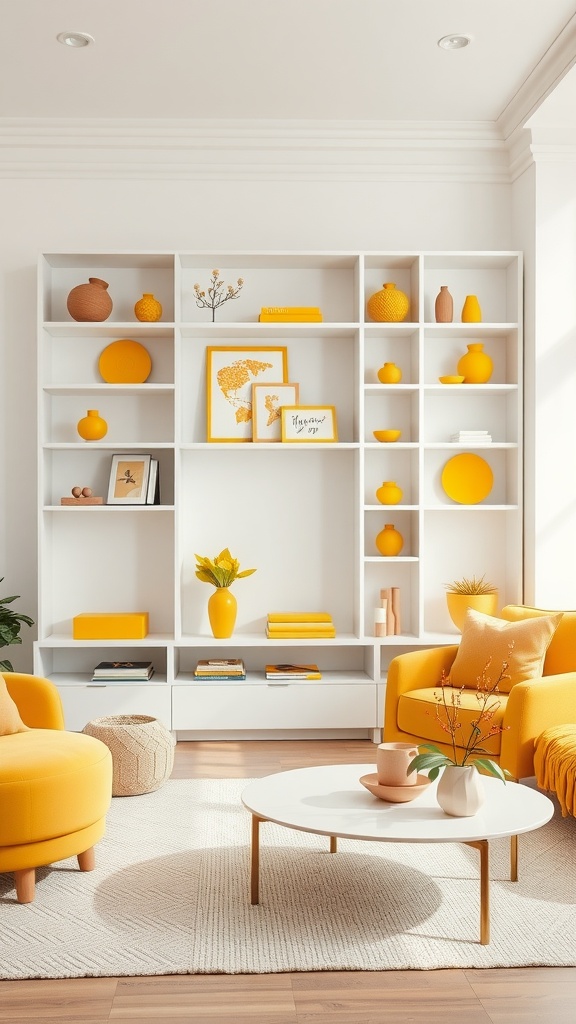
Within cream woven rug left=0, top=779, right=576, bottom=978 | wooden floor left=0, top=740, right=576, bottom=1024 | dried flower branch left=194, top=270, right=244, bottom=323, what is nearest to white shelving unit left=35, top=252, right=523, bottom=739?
dried flower branch left=194, top=270, right=244, bottom=323

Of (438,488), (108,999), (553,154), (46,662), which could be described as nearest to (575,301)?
(553,154)

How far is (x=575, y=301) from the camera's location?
15.4ft

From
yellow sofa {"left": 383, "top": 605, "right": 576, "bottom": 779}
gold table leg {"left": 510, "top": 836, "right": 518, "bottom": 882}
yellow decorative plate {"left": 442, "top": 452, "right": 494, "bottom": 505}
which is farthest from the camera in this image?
yellow decorative plate {"left": 442, "top": 452, "right": 494, "bottom": 505}

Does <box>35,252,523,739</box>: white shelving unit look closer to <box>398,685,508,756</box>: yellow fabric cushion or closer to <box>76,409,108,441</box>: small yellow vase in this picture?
<box>76,409,108,441</box>: small yellow vase

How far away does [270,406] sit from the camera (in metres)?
4.85

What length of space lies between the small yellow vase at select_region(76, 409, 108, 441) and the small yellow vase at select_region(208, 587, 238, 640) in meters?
1.00

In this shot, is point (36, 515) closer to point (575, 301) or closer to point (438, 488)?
point (438, 488)

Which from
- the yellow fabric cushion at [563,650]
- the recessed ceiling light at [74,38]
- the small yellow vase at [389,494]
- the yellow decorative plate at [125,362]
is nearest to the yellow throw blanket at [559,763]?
the yellow fabric cushion at [563,650]

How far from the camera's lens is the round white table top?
7.86 ft

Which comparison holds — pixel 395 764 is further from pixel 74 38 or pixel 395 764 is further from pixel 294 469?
pixel 74 38

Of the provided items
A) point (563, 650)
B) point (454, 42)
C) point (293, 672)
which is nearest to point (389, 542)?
point (293, 672)

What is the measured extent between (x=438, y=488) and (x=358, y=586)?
722 mm

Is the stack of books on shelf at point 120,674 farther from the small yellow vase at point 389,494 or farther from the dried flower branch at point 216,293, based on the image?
the dried flower branch at point 216,293

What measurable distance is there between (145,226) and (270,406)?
1.18 meters
